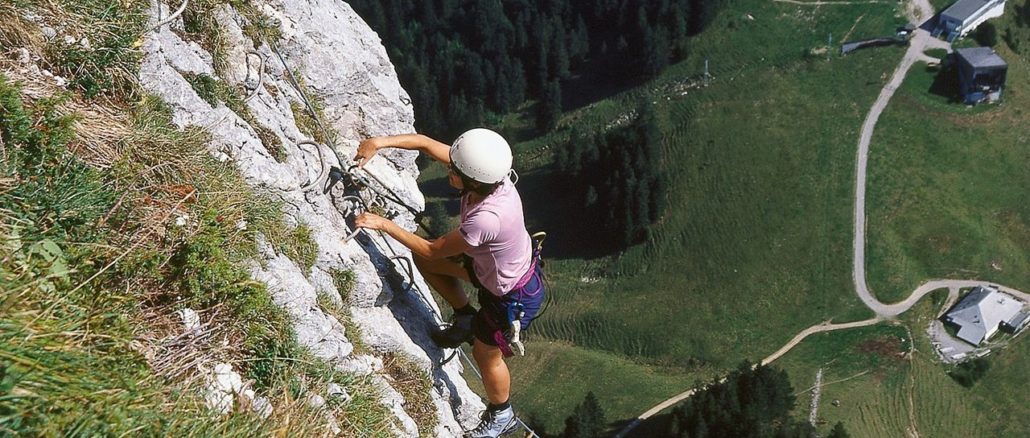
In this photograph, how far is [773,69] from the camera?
90938 millimetres

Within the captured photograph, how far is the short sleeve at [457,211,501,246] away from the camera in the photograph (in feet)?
27.3

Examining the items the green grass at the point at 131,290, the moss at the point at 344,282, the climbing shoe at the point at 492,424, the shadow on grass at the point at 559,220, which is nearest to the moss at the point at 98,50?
the green grass at the point at 131,290

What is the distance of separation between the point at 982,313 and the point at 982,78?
3417 centimetres

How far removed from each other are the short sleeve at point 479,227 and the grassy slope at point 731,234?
48399 millimetres

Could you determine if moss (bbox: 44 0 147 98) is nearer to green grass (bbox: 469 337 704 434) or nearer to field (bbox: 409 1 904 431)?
green grass (bbox: 469 337 704 434)

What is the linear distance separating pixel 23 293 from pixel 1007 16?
116009 millimetres

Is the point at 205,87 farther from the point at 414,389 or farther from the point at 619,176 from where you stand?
the point at 619,176

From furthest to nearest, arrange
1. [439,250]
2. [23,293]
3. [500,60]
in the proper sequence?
1. [500,60]
2. [439,250]
3. [23,293]

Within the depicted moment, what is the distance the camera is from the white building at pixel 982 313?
204ft

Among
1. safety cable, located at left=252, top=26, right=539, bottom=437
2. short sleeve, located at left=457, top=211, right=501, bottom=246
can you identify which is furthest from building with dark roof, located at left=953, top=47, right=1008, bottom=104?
short sleeve, located at left=457, top=211, right=501, bottom=246

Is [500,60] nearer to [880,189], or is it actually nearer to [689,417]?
[880,189]

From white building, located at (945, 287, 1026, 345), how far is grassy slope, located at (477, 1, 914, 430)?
26.3 ft

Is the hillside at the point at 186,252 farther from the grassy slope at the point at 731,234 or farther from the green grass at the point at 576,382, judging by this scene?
the grassy slope at the point at 731,234

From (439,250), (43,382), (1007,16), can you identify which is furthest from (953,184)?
(43,382)
